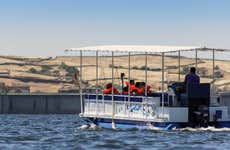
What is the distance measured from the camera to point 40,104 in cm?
12350

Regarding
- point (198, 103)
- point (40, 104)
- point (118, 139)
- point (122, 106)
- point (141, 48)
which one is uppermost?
point (141, 48)

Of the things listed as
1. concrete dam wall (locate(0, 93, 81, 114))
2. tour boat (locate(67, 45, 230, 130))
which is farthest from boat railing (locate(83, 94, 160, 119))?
concrete dam wall (locate(0, 93, 81, 114))

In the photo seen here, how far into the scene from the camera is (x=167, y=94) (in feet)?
152

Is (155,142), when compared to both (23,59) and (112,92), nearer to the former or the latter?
(112,92)

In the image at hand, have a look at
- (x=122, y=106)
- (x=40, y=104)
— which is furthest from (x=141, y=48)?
(x=40, y=104)

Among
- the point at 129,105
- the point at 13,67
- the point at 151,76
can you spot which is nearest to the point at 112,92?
the point at 129,105

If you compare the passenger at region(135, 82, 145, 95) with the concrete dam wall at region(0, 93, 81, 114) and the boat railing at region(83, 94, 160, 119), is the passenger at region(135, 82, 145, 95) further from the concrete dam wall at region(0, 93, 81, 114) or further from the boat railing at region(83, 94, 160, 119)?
A: the concrete dam wall at region(0, 93, 81, 114)

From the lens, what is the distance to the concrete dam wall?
122 m

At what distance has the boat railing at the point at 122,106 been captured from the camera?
45.1 m

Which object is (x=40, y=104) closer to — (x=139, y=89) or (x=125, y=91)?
(x=125, y=91)

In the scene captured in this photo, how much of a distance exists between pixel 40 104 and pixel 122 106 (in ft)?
254

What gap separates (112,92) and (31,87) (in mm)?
118127

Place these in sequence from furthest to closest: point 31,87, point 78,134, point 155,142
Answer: point 31,87, point 78,134, point 155,142

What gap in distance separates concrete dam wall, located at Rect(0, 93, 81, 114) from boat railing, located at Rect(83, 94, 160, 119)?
239ft
